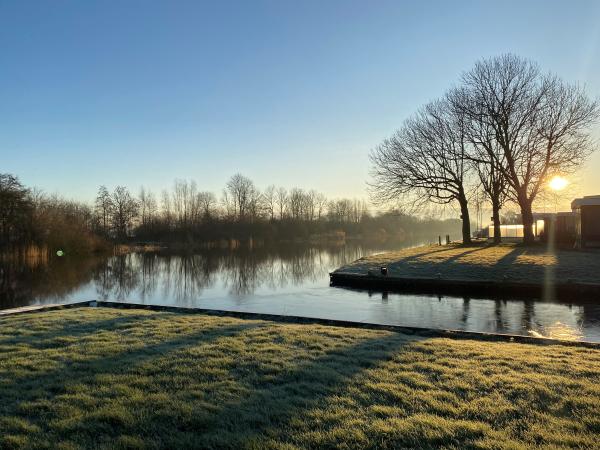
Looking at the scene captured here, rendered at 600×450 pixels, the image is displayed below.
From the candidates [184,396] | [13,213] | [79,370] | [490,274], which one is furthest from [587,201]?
[13,213]

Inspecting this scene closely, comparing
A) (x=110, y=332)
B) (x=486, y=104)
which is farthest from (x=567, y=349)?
(x=486, y=104)

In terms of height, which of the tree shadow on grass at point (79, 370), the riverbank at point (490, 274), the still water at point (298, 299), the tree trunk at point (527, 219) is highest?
the tree trunk at point (527, 219)

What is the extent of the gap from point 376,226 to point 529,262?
84060 millimetres

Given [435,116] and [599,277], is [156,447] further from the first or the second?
[435,116]

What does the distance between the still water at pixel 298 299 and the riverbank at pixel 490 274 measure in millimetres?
1211

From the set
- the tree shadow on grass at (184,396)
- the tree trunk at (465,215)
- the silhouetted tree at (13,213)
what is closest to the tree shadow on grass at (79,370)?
the tree shadow on grass at (184,396)

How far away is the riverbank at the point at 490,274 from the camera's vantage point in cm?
1460

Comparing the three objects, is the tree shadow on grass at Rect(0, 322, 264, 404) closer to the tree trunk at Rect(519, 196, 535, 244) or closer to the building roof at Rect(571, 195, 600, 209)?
the building roof at Rect(571, 195, 600, 209)

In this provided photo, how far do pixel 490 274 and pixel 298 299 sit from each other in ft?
24.2

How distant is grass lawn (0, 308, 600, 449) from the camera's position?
3242mm

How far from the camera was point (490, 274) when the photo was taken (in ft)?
54.7

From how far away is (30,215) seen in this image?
117ft

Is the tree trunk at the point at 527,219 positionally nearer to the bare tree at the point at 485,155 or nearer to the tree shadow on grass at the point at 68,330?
the bare tree at the point at 485,155

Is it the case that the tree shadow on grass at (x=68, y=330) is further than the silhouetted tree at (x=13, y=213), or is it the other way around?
the silhouetted tree at (x=13, y=213)
